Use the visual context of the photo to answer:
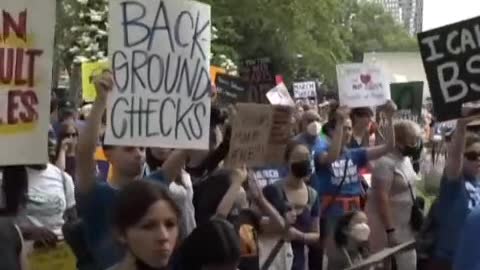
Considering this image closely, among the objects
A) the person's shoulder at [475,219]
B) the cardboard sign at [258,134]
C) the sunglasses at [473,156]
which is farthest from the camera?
the sunglasses at [473,156]

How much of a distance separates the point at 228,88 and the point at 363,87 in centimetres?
235

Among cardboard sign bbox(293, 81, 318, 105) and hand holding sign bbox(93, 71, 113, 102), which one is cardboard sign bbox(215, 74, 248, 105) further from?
cardboard sign bbox(293, 81, 318, 105)

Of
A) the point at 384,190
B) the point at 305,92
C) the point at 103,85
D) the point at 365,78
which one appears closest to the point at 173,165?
the point at 103,85

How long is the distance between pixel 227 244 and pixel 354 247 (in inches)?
172

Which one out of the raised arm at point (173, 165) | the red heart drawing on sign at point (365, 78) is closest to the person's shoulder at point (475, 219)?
the raised arm at point (173, 165)

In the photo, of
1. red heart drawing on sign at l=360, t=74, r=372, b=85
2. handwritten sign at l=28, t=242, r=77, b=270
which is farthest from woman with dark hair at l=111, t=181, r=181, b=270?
red heart drawing on sign at l=360, t=74, r=372, b=85

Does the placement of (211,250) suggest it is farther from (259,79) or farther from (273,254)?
(259,79)

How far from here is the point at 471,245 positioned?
5.28 meters

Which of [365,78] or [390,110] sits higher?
[365,78]

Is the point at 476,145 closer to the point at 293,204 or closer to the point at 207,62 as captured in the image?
the point at 293,204

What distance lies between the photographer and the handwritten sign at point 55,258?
7176 millimetres

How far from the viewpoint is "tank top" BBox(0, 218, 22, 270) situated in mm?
5891

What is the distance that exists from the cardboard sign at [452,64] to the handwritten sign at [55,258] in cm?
212

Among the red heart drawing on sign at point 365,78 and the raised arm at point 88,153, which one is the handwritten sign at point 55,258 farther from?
the red heart drawing on sign at point 365,78
